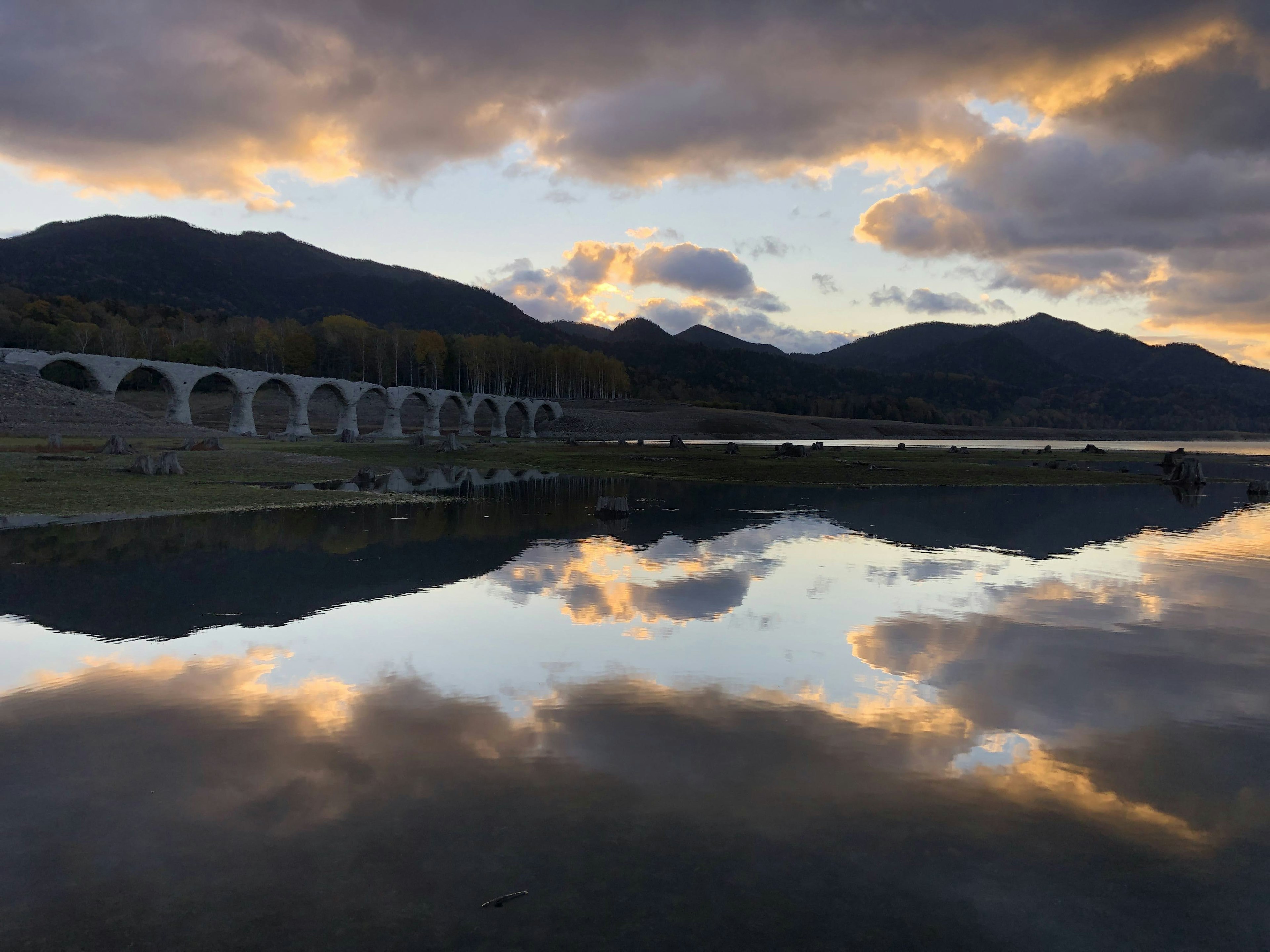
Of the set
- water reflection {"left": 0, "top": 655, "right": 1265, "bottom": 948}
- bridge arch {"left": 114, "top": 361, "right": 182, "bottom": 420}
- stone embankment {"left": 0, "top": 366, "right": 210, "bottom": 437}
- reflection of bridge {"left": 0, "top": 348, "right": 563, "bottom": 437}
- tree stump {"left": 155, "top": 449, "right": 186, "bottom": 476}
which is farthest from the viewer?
bridge arch {"left": 114, "top": 361, "right": 182, "bottom": 420}

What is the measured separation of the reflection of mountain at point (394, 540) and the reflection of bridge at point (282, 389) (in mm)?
54590

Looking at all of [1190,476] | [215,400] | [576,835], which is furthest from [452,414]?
[576,835]

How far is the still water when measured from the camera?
517 centimetres

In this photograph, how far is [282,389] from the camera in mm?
95500

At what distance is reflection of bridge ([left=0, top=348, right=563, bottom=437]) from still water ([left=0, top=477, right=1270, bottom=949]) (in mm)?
65581

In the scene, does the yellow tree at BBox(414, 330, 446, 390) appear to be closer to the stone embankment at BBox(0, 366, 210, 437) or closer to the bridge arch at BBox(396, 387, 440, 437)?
the bridge arch at BBox(396, 387, 440, 437)

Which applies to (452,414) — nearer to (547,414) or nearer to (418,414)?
(418,414)

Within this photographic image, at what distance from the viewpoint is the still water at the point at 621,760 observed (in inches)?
203

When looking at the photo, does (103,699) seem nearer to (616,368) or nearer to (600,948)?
(600,948)

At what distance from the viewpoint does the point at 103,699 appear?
30.7 ft

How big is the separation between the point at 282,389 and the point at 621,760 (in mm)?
100234

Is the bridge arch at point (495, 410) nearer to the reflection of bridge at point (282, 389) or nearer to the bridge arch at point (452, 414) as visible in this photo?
the reflection of bridge at point (282, 389)

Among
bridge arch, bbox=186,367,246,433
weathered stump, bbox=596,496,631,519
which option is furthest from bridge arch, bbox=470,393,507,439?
weathered stump, bbox=596,496,631,519

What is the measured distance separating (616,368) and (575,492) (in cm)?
15475
